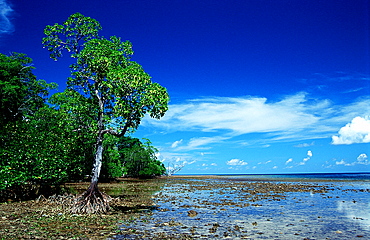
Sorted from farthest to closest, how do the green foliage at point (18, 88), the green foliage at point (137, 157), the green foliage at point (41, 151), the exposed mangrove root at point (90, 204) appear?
the green foliage at point (137, 157), the green foliage at point (18, 88), the green foliage at point (41, 151), the exposed mangrove root at point (90, 204)

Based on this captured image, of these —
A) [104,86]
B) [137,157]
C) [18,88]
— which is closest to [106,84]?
[104,86]

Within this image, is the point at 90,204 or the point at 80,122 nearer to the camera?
the point at 90,204

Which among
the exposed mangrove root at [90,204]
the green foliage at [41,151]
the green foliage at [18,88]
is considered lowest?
the exposed mangrove root at [90,204]

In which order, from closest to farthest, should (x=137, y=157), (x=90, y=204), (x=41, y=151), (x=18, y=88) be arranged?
(x=90, y=204), (x=41, y=151), (x=18, y=88), (x=137, y=157)

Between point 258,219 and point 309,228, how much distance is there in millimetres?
3442

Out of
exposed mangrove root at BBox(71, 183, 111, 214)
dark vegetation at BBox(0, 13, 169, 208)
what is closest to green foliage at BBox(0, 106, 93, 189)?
dark vegetation at BBox(0, 13, 169, 208)

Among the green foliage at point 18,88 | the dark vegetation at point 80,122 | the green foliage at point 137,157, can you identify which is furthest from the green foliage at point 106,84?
the green foliage at point 137,157

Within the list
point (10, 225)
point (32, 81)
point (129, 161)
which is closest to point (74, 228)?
point (10, 225)

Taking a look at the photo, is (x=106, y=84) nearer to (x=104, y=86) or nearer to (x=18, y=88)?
(x=104, y=86)

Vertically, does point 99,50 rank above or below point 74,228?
above

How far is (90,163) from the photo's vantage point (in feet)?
149

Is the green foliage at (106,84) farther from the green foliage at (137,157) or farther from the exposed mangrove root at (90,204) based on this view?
the green foliage at (137,157)

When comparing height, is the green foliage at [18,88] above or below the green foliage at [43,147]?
above

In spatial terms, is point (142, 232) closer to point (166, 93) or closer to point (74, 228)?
point (74, 228)
